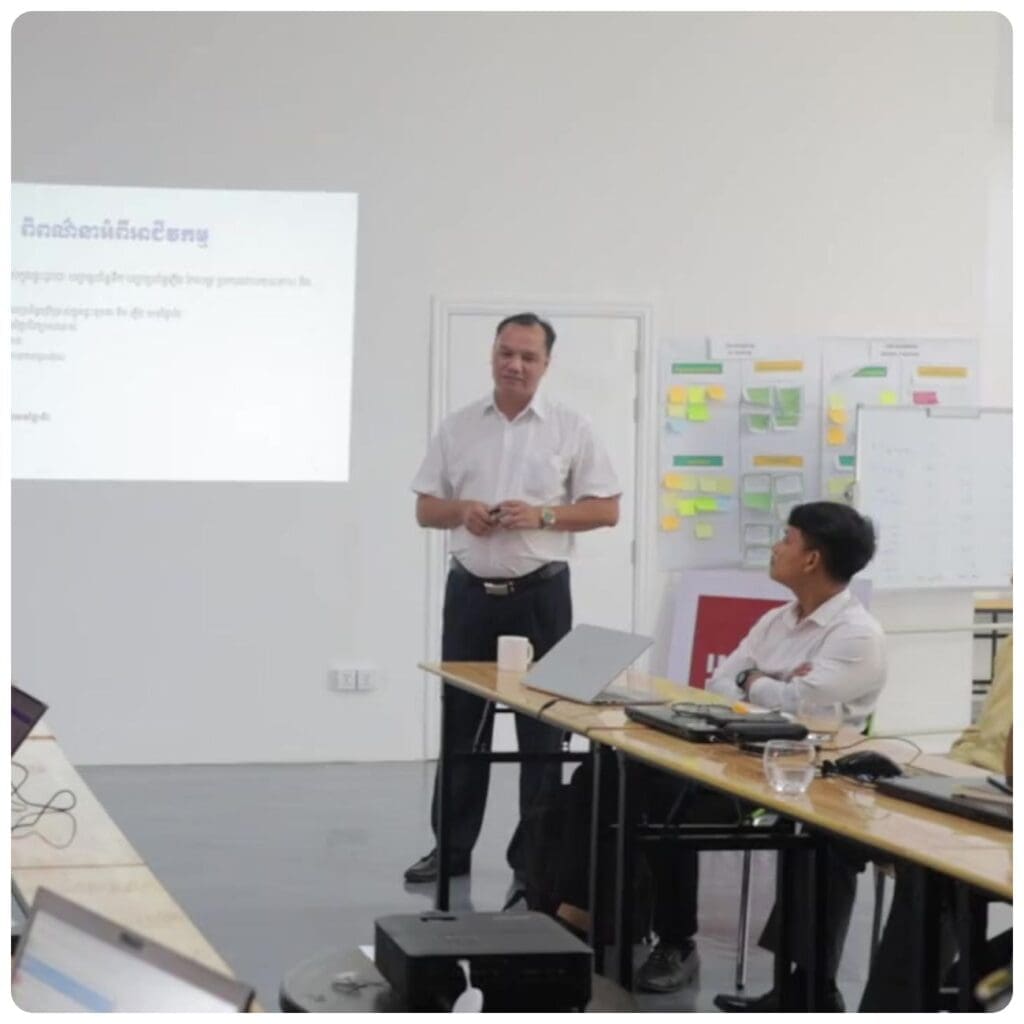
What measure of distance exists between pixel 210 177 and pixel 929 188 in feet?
10.4

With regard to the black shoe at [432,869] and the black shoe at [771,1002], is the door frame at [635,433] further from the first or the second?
the black shoe at [771,1002]

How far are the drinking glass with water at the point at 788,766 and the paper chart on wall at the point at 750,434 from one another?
430cm

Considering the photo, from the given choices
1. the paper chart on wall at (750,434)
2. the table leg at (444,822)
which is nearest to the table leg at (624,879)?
the table leg at (444,822)

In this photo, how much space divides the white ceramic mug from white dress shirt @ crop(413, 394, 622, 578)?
61 centimetres

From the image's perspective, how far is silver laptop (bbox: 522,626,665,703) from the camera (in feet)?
13.8

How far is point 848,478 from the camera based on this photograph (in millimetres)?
7809

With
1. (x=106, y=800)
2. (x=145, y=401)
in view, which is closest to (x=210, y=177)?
(x=145, y=401)

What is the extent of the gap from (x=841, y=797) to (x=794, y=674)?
127 centimetres

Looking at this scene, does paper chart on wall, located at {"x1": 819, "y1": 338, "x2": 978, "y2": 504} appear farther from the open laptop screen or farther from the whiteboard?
the open laptop screen

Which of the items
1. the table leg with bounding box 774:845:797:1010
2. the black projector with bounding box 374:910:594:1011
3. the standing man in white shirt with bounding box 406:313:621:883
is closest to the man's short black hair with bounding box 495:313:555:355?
the standing man in white shirt with bounding box 406:313:621:883

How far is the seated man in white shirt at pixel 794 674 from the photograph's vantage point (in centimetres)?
413

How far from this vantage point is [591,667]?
4312 mm

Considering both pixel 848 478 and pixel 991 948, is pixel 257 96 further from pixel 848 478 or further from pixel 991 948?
pixel 991 948

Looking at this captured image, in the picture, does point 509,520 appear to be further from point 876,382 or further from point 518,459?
point 876,382
